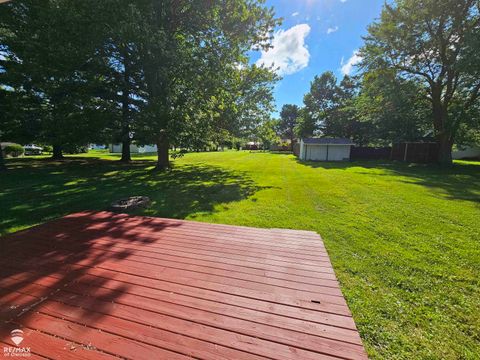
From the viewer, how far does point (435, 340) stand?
2.12 meters

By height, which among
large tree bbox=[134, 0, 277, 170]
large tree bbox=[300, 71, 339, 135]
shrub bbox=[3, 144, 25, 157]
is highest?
large tree bbox=[300, 71, 339, 135]

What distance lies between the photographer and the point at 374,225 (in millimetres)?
5234

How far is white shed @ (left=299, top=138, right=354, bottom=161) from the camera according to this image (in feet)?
85.9

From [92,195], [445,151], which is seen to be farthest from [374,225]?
[445,151]

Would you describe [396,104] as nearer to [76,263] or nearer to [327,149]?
[327,149]

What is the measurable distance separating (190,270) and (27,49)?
12.5m

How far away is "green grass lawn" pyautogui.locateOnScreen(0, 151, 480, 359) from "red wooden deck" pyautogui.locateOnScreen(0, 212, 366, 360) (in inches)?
20.2

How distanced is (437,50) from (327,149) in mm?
11779

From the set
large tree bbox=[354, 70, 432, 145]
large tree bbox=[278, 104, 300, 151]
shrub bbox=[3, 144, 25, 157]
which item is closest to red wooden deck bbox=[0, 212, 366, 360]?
large tree bbox=[354, 70, 432, 145]

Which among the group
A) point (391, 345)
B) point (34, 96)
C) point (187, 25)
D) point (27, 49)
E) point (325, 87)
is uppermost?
point (325, 87)

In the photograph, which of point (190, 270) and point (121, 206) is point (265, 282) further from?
point (121, 206)

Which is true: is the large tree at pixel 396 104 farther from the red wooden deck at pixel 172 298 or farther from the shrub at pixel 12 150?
the shrub at pixel 12 150

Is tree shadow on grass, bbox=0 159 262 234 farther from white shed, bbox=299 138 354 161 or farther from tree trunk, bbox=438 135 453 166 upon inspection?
white shed, bbox=299 138 354 161

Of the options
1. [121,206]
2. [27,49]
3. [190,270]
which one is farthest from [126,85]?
[190,270]
